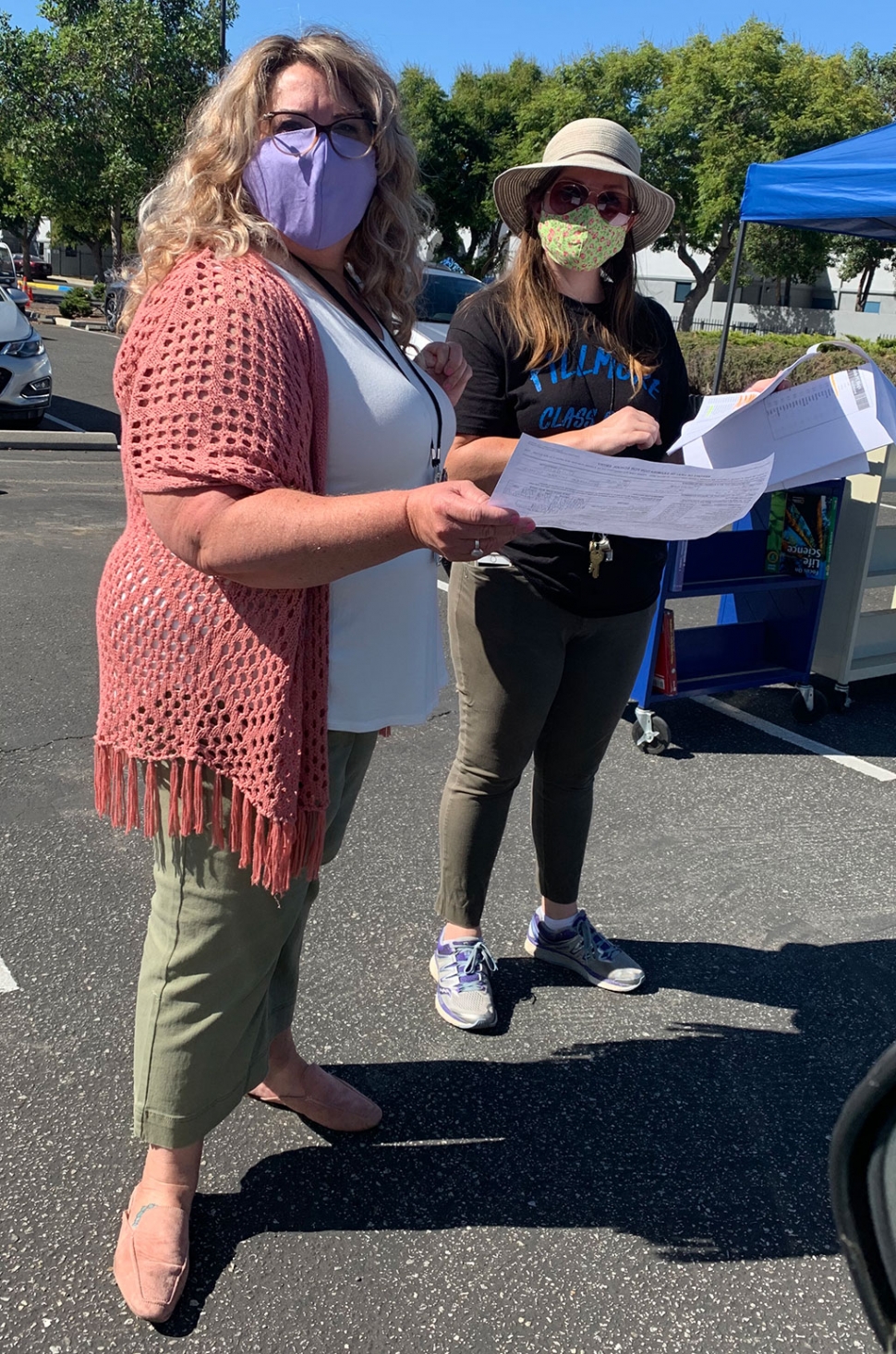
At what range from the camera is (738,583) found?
4793 mm

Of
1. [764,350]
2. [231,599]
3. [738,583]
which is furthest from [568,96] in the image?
[231,599]

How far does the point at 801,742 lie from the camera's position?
4738mm

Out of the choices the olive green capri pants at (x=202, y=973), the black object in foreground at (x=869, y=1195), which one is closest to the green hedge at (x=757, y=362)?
the olive green capri pants at (x=202, y=973)

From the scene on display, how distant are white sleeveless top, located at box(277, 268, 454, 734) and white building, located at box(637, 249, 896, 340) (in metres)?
39.4

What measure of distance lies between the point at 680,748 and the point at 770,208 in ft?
15.9

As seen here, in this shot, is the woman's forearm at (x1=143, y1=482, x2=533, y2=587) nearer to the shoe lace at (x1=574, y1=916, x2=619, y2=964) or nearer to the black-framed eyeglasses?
the black-framed eyeglasses

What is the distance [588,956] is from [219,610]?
167cm

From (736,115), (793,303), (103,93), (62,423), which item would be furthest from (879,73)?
(62,423)

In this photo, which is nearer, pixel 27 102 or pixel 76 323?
pixel 76 323

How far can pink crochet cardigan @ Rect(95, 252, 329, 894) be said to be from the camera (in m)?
1.42

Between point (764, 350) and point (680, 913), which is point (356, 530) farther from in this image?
point (764, 350)

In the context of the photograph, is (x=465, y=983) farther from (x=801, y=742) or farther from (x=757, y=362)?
(x=757, y=362)

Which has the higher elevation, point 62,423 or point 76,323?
point 76,323

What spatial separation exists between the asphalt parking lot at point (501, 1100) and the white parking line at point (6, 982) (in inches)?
0.9
